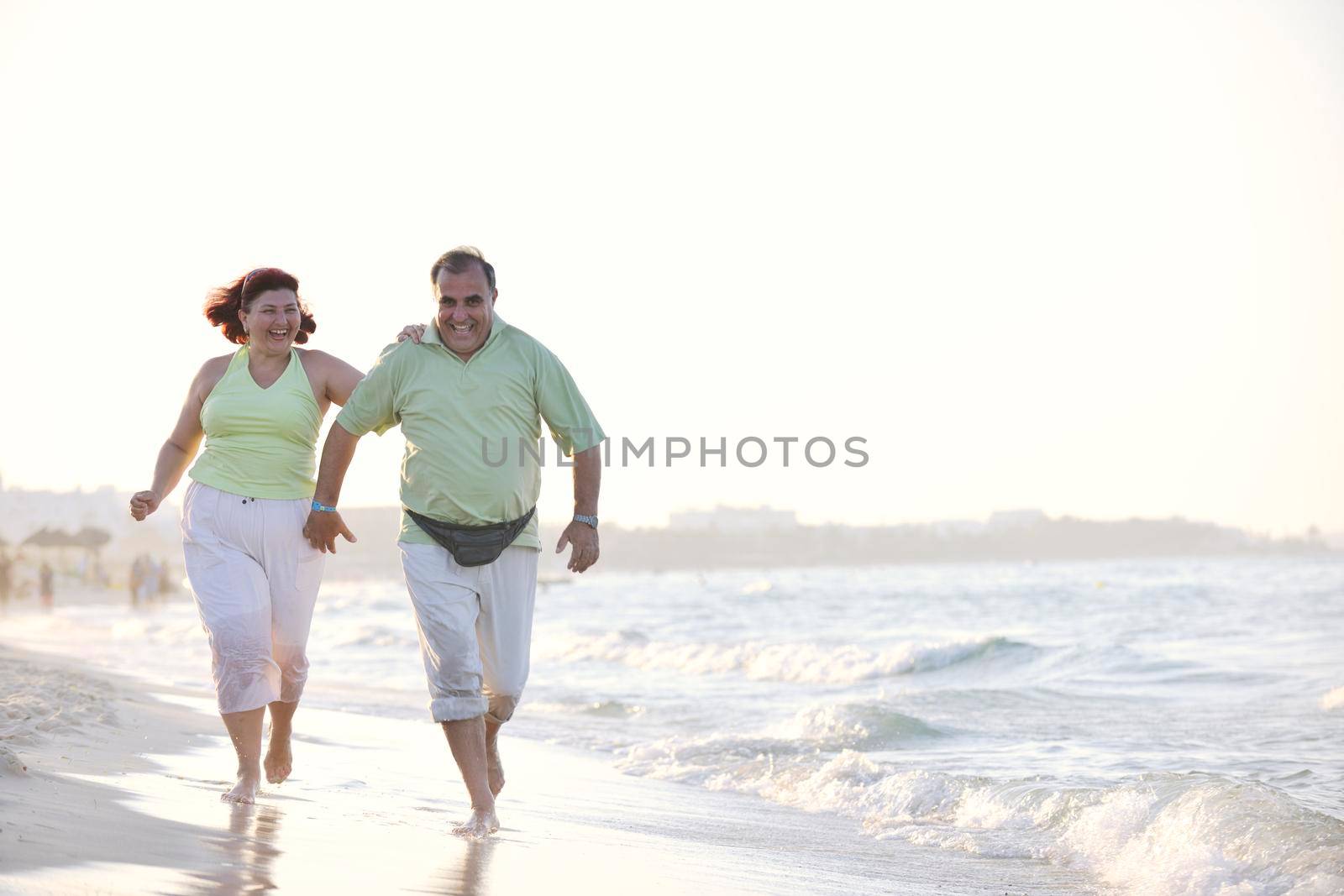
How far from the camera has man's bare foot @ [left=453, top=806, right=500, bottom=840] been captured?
153 inches

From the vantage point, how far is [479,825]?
12.8 ft

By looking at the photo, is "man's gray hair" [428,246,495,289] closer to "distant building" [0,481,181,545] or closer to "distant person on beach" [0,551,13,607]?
"distant person on beach" [0,551,13,607]

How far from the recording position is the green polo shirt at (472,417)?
12.8 feet

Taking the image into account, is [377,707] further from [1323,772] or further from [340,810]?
[1323,772]

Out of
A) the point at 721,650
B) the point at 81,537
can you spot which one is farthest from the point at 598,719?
the point at 81,537

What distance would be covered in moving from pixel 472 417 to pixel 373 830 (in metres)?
1.26

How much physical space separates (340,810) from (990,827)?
2.80 metres

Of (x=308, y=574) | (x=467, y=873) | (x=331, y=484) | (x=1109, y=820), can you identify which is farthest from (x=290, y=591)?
(x=1109, y=820)

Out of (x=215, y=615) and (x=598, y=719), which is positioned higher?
(x=215, y=615)

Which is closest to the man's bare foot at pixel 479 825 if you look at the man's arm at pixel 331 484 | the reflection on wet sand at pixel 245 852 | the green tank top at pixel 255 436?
the reflection on wet sand at pixel 245 852

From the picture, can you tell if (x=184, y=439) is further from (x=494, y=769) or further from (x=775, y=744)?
(x=775, y=744)

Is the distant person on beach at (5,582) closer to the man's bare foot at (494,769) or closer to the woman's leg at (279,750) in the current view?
the woman's leg at (279,750)

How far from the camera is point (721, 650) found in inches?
685

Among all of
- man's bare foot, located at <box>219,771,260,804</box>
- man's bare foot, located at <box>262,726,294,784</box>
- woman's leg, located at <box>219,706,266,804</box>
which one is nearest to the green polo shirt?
woman's leg, located at <box>219,706,266,804</box>
